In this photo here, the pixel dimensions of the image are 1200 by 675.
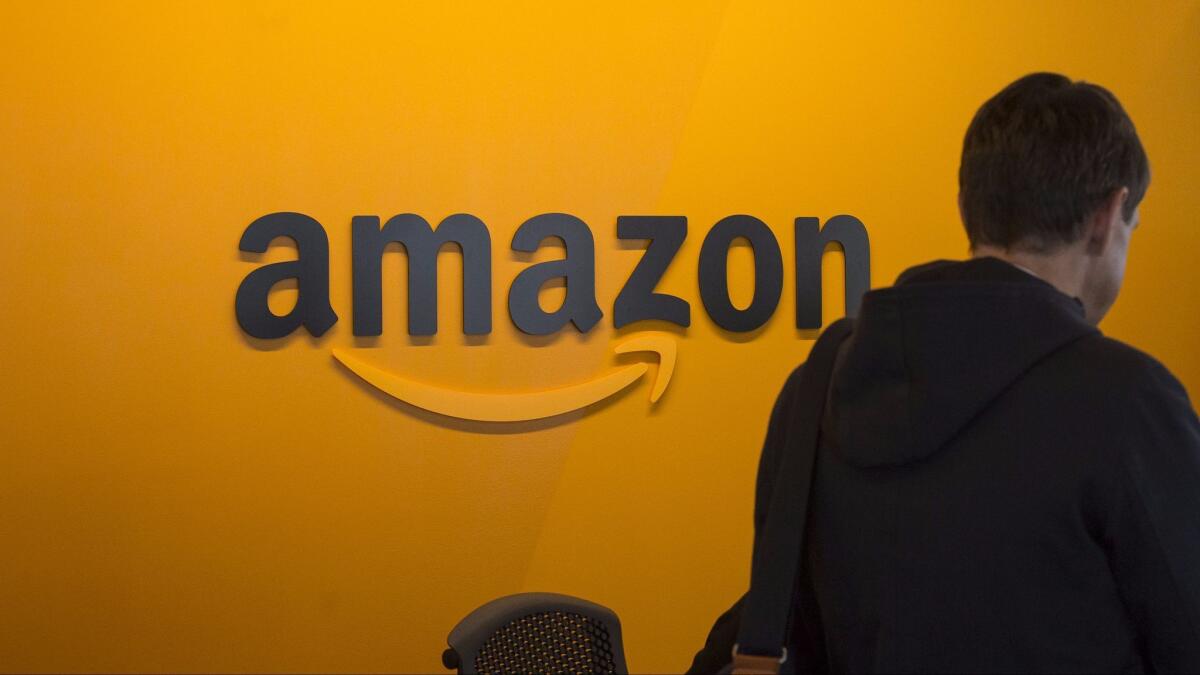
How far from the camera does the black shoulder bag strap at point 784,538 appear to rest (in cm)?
122

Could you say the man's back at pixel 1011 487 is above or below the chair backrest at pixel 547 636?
above

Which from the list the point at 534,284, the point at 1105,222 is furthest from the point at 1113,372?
the point at 534,284

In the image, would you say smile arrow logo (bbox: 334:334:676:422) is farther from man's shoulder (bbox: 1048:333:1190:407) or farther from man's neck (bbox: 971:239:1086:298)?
man's shoulder (bbox: 1048:333:1190:407)

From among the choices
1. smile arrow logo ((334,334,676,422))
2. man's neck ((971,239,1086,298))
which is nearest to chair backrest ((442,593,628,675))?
man's neck ((971,239,1086,298))

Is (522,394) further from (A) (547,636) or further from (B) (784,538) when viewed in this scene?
(B) (784,538)

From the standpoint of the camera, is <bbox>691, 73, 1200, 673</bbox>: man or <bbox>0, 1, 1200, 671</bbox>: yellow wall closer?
<bbox>691, 73, 1200, 673</bbox>: man

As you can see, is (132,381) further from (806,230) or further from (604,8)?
(806,230)

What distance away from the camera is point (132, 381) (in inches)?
126

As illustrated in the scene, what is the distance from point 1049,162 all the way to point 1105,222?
0.32 ft

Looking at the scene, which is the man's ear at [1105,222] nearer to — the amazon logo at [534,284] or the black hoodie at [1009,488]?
the black hoodie at [1009,488]

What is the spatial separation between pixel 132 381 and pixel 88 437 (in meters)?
0.19

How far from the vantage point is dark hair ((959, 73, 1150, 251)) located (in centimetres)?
124

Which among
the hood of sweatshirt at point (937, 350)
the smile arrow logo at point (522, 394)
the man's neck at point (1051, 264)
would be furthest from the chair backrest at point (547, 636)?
the smile arrow logo at point (522, 394)

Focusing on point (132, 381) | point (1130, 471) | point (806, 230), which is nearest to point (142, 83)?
point (132, 381)
